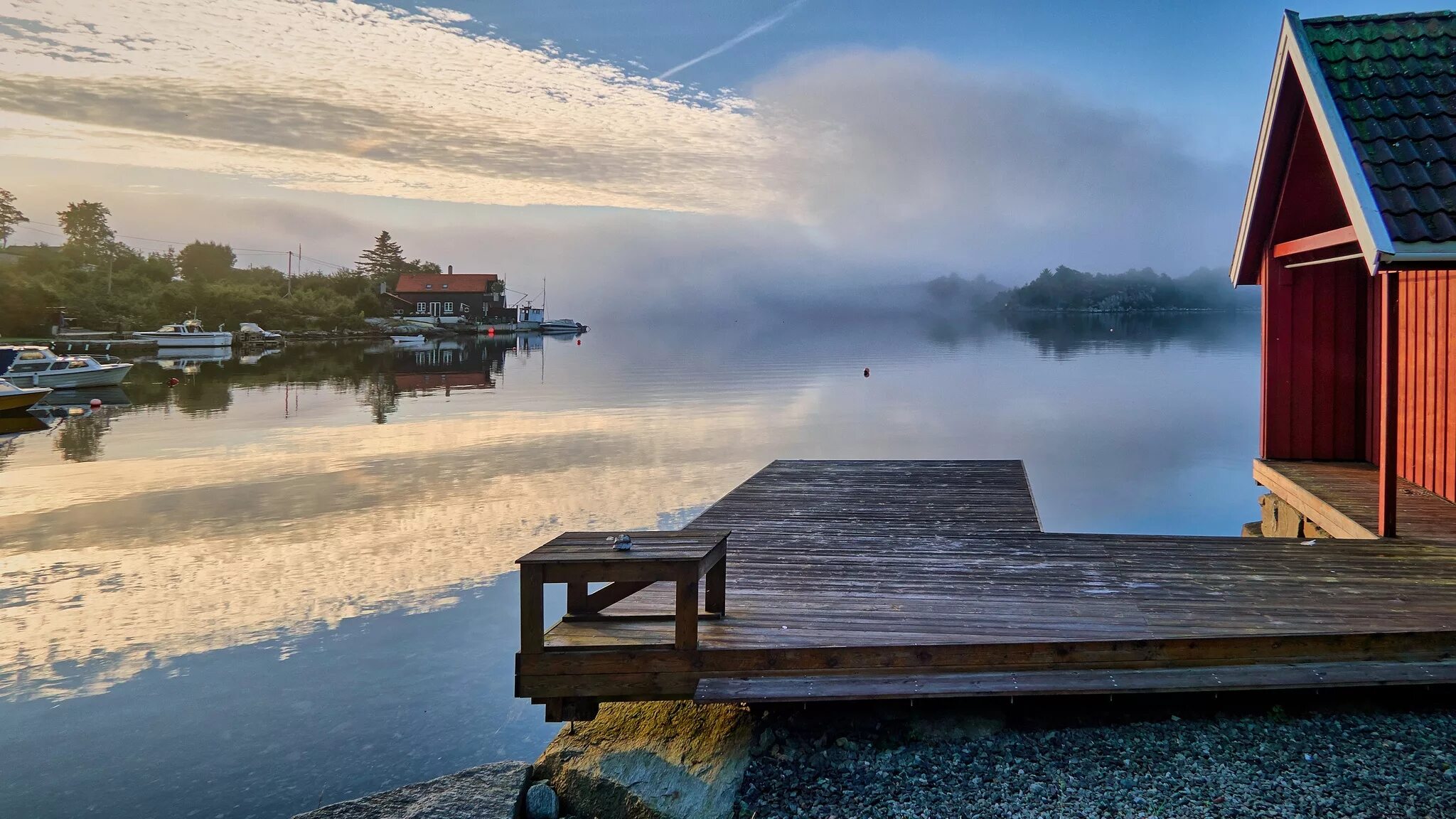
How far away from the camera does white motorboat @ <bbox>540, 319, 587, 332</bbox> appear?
12622 centimetres

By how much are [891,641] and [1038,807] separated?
1.10 m

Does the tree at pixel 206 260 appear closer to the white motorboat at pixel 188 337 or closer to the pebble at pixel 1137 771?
the white motorboat at pixel 188 337

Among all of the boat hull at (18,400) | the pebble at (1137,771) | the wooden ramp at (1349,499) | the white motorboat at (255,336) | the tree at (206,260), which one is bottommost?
the pebble at (1137,771)

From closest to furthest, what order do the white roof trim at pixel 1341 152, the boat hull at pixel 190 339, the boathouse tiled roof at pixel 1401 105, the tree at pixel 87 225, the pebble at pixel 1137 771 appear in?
the pebble at pixel 1137 771 < the white roof trim at pixel 1341 152 < the boathouse tiled roof at pixel 1401 105 < the boat hull at pixel 190 339 < the tree at pixel 87 225

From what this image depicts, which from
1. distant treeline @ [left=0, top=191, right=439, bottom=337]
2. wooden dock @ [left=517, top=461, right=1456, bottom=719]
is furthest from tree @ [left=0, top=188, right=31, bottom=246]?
wooden dock @ [left=517, top=461, right=1456, bottom=719]

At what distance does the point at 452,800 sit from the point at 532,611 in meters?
1.16

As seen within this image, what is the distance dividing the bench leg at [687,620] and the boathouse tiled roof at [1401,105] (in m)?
5.50

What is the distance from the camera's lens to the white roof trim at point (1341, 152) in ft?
20.7

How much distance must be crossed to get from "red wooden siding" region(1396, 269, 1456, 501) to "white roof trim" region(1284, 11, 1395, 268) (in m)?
2.14

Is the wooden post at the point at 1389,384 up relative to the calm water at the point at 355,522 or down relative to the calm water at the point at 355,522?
up

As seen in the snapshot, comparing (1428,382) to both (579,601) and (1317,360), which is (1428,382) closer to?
(1317,360)

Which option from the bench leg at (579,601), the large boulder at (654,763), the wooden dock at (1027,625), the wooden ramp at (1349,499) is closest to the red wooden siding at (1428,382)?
the wooden ramp at (1349,499)

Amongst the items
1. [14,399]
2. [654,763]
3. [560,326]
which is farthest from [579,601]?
[560,326]

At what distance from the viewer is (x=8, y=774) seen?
18.7ft
